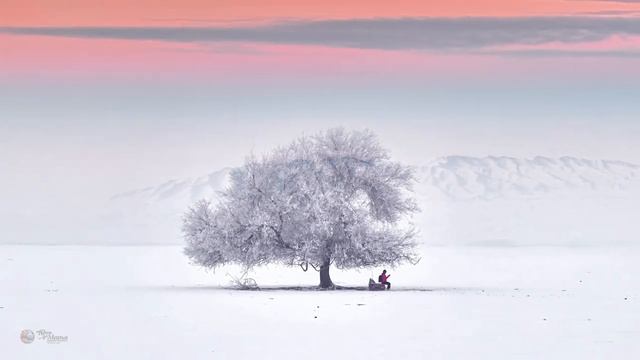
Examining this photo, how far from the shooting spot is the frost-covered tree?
62188 mm

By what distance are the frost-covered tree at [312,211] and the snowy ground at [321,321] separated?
1819 mm

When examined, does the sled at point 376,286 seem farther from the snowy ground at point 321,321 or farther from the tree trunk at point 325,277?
the tree trunk at point 325,277

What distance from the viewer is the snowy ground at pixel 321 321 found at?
3556cm

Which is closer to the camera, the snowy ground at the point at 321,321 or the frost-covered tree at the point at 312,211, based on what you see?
the snowy ground at the point at 321,321

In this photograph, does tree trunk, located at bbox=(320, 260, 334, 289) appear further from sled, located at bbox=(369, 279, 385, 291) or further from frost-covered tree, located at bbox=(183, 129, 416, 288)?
sled, located at bbox=(369, 279, 385, 291)

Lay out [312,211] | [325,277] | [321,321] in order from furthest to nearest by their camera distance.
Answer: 1. [325,277]
2. [312,211]
3. [321,321]

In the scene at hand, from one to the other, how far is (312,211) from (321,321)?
17679 mm

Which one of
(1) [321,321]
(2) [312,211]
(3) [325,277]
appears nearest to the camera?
(1) [321,321]

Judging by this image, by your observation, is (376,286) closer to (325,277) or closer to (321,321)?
(325,277)

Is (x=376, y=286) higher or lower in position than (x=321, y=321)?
higher

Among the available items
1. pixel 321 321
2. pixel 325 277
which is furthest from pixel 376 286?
pixel 321 321

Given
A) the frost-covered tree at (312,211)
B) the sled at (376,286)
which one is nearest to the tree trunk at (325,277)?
the frost-covered tree at (312,211)

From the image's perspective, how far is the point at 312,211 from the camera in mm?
62031

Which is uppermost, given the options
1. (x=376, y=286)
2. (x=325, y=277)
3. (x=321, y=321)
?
(x=325, y=277)
